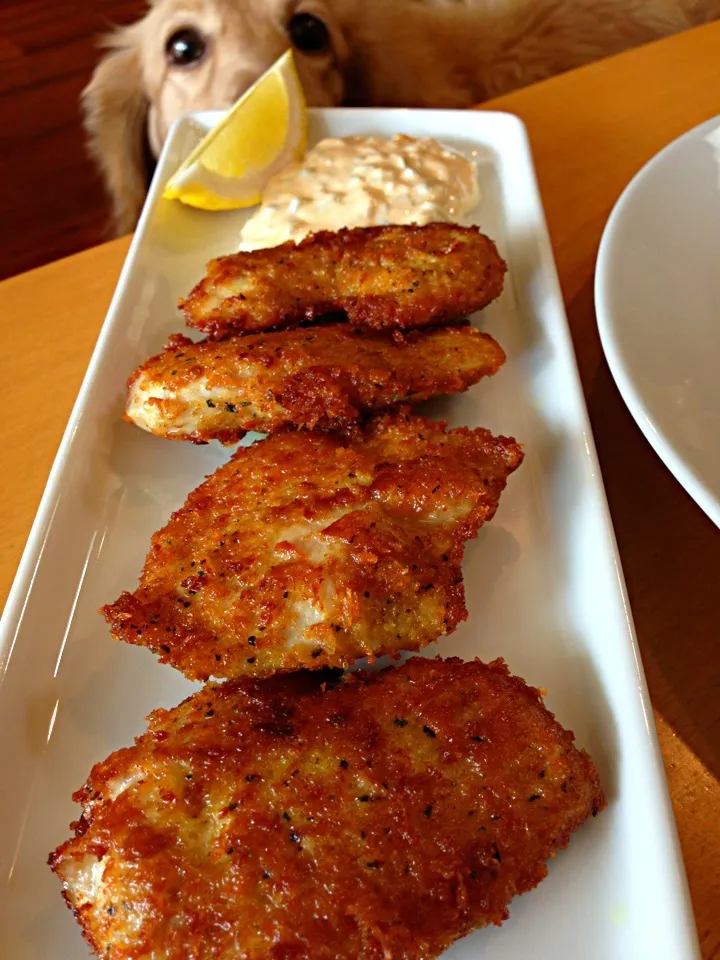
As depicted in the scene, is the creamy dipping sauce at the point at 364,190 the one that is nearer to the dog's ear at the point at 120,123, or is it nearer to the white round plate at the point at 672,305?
the white round plate at the point at 672,305

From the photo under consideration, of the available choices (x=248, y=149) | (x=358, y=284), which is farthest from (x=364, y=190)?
(x=358, y=284)

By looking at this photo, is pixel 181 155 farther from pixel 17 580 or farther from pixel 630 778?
pixel 630 778

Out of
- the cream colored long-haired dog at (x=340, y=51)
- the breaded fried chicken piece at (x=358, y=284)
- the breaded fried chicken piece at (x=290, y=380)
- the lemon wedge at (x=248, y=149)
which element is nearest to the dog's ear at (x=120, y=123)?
the cream colored long-haired dog at (x=340, y=51)

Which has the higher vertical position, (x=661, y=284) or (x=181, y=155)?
(x=181, y=155)

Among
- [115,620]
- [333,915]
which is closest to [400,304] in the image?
[115,620]

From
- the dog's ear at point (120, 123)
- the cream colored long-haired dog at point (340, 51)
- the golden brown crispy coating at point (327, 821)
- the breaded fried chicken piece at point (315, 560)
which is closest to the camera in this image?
the golden brown crispy coating at point (327, 821)
